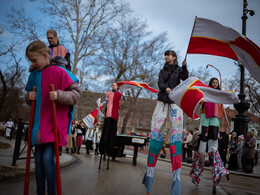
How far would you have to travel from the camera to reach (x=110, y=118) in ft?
22.9

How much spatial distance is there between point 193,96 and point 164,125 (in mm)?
676

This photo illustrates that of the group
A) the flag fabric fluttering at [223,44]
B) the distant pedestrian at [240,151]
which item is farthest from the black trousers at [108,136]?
the distant pedestrian at [240,151]

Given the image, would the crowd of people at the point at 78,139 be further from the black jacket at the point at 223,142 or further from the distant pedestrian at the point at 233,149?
the distant pedestrian at the point at 233,149

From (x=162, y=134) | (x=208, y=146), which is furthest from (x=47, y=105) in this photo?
(x=208, y=146)

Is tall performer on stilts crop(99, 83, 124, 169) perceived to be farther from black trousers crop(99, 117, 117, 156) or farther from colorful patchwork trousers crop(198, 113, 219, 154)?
colorful patchwork trousers crop(198, 113, 219, 154)

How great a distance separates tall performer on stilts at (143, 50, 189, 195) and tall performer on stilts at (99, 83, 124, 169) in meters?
2.78

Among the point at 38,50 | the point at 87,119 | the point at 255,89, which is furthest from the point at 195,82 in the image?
the point at 255,89

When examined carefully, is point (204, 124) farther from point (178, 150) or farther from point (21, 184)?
point (21, 184)

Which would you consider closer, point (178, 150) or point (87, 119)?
point (178, 150)

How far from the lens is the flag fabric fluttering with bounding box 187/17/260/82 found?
4070mm

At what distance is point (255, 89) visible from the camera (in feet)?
93.0

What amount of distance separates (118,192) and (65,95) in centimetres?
210

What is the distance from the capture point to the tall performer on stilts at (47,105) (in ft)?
8.84

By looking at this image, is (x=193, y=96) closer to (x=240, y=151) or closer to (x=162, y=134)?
(x=162, y=134)
